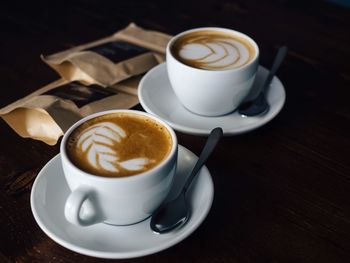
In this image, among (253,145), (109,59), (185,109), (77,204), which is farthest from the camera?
(109,59)

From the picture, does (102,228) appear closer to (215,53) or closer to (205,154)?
(205,154)

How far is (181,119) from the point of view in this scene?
891 millimetres

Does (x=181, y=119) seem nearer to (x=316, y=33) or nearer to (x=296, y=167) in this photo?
(x=296, y=167)

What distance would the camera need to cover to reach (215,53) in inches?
36.3

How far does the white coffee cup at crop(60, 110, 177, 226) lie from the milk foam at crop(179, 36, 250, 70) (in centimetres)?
30

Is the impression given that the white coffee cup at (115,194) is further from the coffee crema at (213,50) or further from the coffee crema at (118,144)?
the coffee crema at (213,50)

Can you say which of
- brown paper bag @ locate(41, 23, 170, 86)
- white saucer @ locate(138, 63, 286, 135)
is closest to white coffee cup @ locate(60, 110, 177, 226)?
white saucer @ locate(138, 63, 286, 135)

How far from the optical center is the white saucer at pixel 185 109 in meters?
0.83

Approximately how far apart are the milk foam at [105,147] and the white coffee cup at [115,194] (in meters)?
0.03

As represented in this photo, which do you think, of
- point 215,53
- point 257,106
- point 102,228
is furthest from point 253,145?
point 102,228

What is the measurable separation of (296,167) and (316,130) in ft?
0.42

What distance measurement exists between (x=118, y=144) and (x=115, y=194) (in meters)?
0.09

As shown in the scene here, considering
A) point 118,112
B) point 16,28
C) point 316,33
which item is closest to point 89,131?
point 118,112

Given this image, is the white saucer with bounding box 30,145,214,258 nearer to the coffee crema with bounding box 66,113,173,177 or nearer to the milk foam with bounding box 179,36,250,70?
the coffee crema with bounding box 66,113,173,177
